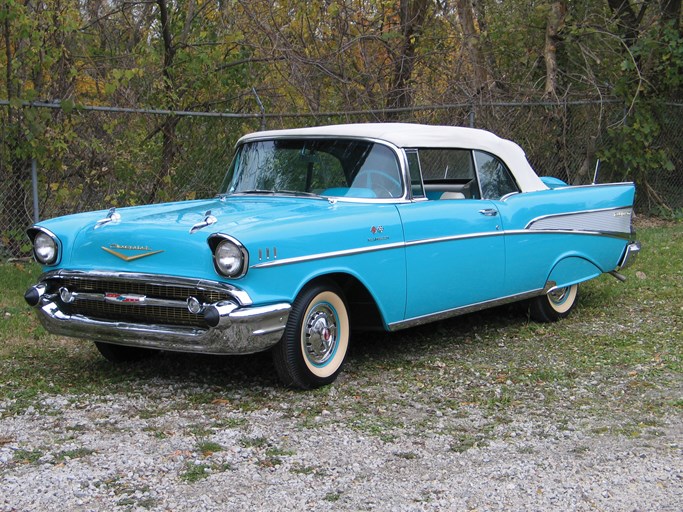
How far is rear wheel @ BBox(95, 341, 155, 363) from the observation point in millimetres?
5836

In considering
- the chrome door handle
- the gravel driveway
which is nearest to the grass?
the gravel driveway

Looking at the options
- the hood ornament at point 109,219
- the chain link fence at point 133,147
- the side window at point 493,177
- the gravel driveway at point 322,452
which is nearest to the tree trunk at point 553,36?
the chain link fence at point 133,147

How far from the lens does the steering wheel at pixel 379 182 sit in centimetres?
595

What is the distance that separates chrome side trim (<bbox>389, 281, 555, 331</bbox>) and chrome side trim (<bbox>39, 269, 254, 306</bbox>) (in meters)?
1.28

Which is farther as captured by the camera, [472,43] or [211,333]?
[472,43]

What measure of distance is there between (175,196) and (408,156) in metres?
4.22

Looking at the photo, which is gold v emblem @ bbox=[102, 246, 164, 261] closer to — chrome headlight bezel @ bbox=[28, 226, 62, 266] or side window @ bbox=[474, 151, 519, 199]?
chrome headlight bezel @ bbox=[28, 226, 62, 266]

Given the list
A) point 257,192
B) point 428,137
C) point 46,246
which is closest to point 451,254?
point 428,137

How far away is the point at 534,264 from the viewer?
681 centimetres

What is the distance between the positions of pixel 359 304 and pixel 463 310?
2.98 feet

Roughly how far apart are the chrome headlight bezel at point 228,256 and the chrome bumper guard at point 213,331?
17 cm

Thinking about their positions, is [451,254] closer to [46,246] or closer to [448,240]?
[448,240]

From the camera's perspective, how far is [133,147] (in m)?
9.27

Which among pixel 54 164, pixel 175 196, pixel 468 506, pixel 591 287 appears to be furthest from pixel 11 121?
pixel 468 506
